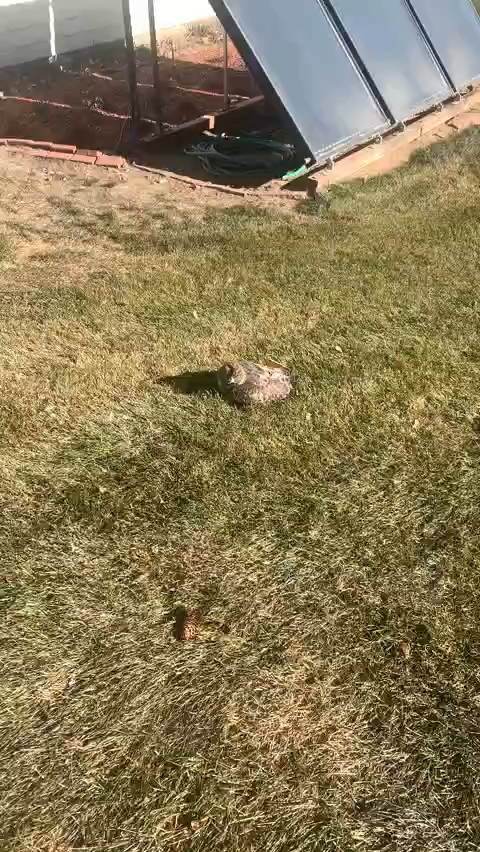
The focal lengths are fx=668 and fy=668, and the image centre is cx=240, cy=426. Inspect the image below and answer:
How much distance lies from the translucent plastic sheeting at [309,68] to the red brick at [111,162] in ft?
5.53

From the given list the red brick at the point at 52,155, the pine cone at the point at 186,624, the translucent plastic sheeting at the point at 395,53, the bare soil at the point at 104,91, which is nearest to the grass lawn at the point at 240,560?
the pine cone at the point at 186,624

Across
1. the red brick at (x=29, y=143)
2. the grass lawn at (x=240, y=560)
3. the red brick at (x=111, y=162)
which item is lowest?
→ the grass lawn at (x=240, y=560)

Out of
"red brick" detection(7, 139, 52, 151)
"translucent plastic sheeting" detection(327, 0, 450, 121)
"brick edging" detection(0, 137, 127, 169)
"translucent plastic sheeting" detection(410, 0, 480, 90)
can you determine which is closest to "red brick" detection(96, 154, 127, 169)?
"brick edging" detection(0, 137, 127, 169)

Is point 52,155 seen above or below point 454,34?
above

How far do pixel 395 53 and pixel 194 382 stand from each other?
5.47 m

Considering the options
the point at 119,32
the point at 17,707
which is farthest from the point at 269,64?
the point at 119,32

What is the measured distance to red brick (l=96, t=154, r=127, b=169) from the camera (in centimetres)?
700

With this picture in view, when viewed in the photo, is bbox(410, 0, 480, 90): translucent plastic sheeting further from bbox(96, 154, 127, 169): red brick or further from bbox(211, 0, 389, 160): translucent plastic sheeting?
bbox(96, 154, 127, 169): red brick

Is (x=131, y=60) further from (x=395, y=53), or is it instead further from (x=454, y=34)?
(x=454, y=34)

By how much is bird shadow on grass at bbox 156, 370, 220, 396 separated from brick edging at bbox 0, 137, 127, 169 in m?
A: 3.96

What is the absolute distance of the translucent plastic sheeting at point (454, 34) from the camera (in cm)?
790

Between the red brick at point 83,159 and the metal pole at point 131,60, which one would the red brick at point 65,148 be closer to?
the red brick at point 83,159

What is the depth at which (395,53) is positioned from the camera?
733cm

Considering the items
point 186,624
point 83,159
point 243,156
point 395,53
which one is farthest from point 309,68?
point 186,624
